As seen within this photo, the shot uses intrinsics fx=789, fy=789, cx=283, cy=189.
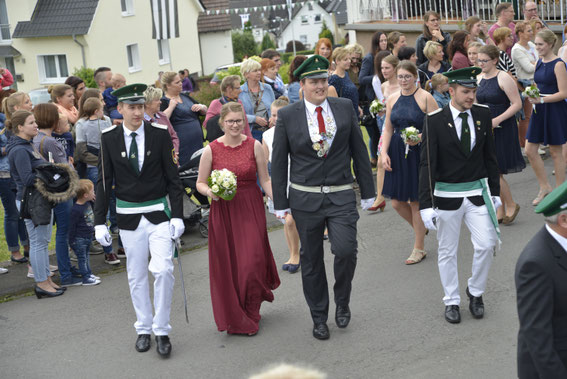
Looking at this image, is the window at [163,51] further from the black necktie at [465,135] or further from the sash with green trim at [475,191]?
the sash with green trim at [475,191]

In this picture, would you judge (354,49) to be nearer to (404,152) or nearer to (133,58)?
(404,152)

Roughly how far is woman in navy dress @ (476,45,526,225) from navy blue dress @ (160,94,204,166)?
159 inches

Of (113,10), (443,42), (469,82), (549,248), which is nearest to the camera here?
(549,248)

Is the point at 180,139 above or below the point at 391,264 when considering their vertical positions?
above

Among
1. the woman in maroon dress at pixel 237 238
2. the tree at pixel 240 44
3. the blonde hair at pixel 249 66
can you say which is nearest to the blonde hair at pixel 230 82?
the blonde hair at pixel 249 66

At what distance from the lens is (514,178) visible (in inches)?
479

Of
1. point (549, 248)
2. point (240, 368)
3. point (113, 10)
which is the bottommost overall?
point (240, 368)

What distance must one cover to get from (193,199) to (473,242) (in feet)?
14.8

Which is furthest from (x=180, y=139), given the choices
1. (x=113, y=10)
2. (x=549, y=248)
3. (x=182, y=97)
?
(x=113, y=10)

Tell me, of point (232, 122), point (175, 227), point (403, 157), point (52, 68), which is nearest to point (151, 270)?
point (175, 227)

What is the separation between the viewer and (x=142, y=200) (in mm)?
6965

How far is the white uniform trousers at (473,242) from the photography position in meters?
6.92

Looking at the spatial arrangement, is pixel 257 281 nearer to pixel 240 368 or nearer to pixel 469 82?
pixel 240 368

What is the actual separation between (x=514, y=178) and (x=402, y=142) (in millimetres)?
4000
